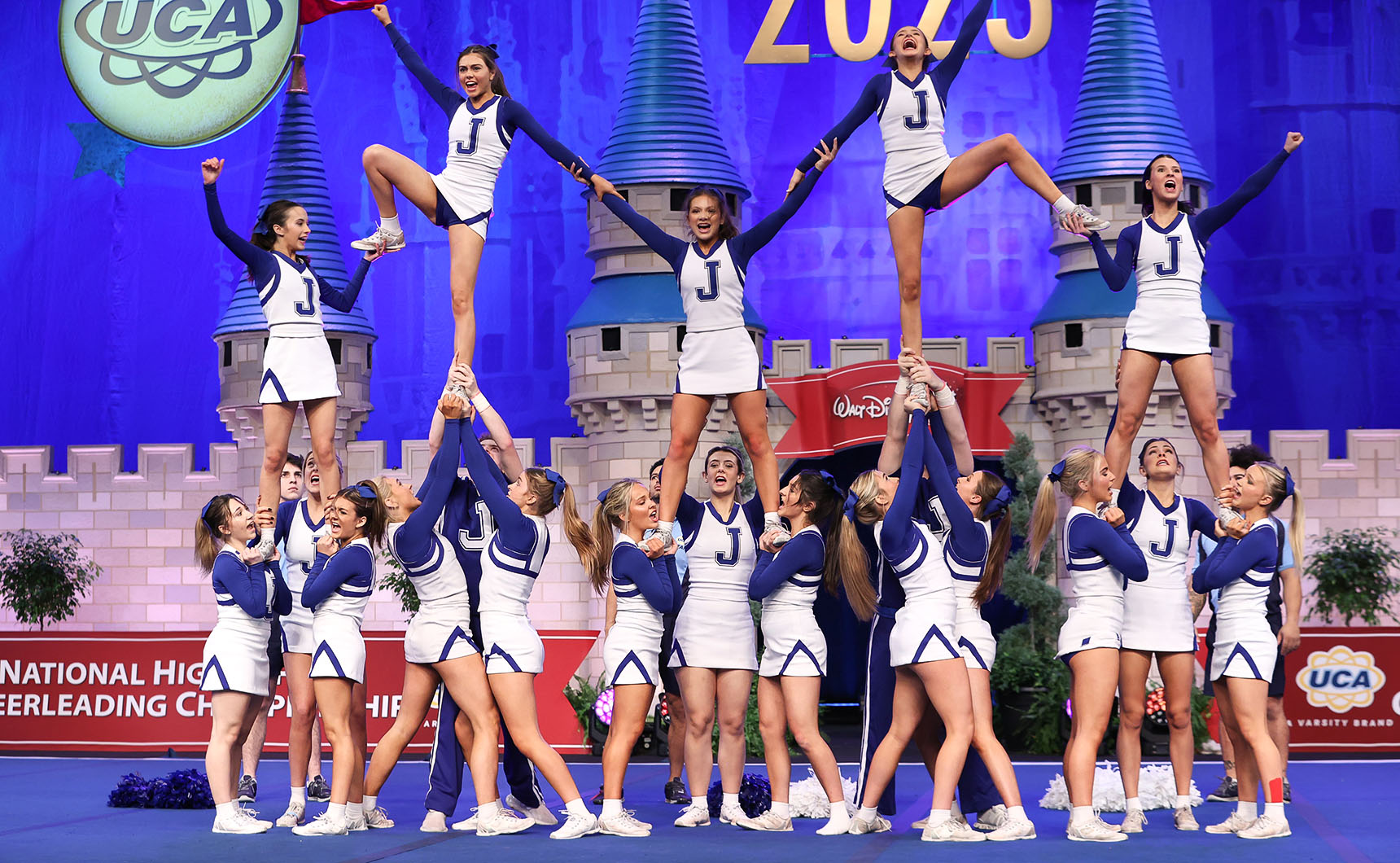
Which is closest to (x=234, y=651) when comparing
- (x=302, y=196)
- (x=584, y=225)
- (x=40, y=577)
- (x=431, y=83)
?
(x=431, y=83)

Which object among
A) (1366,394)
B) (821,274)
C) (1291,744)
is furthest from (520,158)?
(1291,744)

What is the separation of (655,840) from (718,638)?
1.03m

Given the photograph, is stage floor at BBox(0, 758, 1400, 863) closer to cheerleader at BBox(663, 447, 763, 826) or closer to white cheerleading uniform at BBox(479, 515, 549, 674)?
cheerleader at BBox(663, 447, 763, 826)

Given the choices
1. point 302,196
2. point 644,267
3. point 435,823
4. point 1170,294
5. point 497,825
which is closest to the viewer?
point 497,825

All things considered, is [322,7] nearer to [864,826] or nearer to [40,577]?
[40,577]

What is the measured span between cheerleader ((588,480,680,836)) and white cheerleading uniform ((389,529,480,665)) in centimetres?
73

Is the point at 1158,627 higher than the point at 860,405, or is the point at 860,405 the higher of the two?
the point at 860,405

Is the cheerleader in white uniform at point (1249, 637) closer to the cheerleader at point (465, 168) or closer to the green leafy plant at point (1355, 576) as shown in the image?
the cheerleader at point (465, 168)

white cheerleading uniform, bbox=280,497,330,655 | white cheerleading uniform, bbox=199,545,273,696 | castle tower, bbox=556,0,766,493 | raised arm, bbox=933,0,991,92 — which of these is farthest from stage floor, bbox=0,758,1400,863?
castle tower, bbox=556,0,766,493

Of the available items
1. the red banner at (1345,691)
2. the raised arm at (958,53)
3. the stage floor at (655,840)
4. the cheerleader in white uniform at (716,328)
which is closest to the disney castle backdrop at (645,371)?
the red banner at (1345,691)

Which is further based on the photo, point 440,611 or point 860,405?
point 860,405

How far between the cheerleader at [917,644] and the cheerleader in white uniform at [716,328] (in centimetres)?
79

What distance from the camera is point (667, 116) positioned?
703 inches

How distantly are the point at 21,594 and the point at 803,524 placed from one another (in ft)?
42.7
